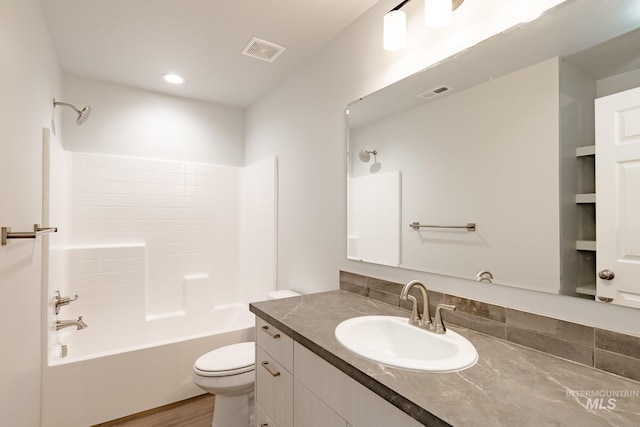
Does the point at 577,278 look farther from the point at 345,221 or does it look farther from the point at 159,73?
the point at 159,73

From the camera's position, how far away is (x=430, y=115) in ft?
4.78

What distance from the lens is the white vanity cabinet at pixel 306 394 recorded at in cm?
88

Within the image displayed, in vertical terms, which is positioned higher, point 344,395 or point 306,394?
point 344,395

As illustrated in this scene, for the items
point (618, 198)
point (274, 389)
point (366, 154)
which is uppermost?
point (366, 154)

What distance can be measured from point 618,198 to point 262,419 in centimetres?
162

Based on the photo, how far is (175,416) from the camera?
2193mm

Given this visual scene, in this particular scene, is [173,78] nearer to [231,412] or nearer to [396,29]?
[396,29]

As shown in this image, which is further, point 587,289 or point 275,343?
point 275,343

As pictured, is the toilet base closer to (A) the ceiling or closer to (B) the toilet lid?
(B) the toilet lid

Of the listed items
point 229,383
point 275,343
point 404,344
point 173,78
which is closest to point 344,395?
point 404,344

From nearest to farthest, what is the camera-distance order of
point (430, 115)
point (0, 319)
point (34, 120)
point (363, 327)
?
1. point (0, 319)
2. point (363, 327)
3. point (430, 115)
4. point (34, 120)

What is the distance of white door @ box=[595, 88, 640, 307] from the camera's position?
0.86m

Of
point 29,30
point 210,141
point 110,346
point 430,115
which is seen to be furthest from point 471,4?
point 110,346

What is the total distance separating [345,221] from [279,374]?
92 cm
